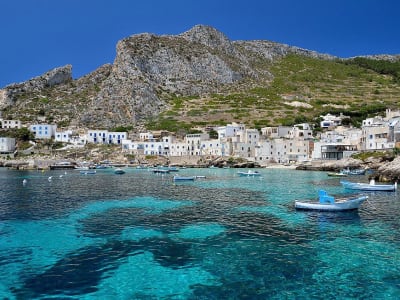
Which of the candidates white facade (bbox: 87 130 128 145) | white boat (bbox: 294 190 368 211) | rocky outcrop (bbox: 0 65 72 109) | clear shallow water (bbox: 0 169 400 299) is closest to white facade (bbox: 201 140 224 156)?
white facade (bbox: 87 130 128 145)

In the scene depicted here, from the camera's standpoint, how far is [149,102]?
152 m

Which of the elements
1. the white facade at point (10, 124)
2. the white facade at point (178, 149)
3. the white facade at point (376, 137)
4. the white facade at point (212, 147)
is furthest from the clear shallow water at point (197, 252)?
the white facade at point (10, 124)

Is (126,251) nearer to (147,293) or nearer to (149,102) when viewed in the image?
(147,293)

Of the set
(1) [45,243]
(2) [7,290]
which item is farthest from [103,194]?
(2) [7,290]

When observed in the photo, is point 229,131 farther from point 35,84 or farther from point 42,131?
point 35,84

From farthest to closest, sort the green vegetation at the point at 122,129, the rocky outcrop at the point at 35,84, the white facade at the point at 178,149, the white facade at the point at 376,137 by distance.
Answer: the rocky outcrop at the point at 35,84 < the green vegetation at the point at 122,129 < the white facade at the point at 178,149 < the white facade at the point at 376,137

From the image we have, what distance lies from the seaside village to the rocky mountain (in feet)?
59.6

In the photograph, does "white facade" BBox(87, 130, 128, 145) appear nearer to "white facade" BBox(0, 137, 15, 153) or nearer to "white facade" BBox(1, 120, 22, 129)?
"white facade" BBox(0, 137, 15, 153)

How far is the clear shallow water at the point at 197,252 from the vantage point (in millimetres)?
13523

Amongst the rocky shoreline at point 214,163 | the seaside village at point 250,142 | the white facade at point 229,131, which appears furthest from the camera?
the white facade at point 229,131

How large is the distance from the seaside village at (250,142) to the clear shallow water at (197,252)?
62141 millimetres

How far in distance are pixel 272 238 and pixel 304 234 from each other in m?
2.44

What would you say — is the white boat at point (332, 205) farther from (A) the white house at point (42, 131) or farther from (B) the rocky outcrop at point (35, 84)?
(B) the rocky outcrop at point (35, 84)

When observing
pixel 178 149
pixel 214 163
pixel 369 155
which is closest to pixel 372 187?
pixel 369 155
